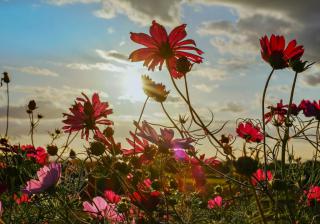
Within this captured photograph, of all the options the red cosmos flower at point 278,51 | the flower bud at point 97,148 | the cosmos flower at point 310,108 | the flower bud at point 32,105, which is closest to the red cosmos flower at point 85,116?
the flower bud at point 97,148

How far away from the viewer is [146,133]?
1.44m

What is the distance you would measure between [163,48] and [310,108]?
0.97m

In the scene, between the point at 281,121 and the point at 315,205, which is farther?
the point at 281,121

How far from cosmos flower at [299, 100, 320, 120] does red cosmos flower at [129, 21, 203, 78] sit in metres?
0.80

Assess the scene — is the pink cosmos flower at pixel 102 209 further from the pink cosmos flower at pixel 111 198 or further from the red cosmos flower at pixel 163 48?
the red cosmos flower at pixel 163 48

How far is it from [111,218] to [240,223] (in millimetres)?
575

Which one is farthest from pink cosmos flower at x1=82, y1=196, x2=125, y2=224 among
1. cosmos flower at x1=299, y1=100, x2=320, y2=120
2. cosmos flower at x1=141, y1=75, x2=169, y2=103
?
cosmos flower at x1=299, y1=100, x2=320, y2=120

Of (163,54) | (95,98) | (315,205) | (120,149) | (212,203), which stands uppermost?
(163,54)

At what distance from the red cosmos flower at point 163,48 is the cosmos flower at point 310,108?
31.3 inches

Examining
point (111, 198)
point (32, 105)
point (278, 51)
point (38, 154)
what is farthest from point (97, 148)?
point (32, 105)

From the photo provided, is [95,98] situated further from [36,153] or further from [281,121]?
[36,153]

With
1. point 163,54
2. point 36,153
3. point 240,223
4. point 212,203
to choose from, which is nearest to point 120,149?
point 163,54

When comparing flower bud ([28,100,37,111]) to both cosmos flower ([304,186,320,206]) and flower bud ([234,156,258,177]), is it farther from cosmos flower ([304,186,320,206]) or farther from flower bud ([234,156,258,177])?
flower bud ([234,156,258,177])

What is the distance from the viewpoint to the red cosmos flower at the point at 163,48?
1607 millimetres
